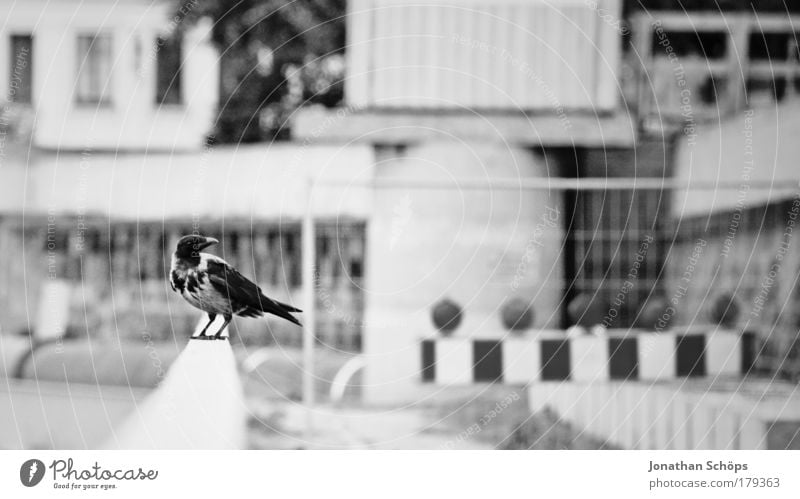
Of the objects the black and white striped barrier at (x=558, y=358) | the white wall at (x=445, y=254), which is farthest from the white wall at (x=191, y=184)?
the black and white striped barrier at (x=558, y=358)

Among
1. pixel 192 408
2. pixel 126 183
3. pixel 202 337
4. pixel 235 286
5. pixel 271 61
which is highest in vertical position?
pixel 271 61

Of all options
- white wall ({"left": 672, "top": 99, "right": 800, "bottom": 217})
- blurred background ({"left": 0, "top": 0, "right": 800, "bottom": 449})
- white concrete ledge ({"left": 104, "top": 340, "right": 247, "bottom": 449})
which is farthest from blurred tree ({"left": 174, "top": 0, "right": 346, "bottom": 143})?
white wall ({"left": 672, "top": 99, "right": 800, "bottom": 217})

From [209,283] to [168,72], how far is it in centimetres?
87

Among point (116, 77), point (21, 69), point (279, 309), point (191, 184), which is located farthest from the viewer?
point (191, 184)

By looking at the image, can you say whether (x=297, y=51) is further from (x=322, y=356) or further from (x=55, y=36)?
(x=322, y=356)

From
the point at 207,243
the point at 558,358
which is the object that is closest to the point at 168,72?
the point at 207,243

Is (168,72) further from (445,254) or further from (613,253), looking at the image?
(613,253)

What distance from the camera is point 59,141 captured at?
9.61ft

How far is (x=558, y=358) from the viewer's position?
119 inches

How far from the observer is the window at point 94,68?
2982 millimetres

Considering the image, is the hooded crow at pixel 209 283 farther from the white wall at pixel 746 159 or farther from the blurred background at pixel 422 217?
the white wall at pixel 746 159

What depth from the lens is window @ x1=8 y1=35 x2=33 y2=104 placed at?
111 inches
